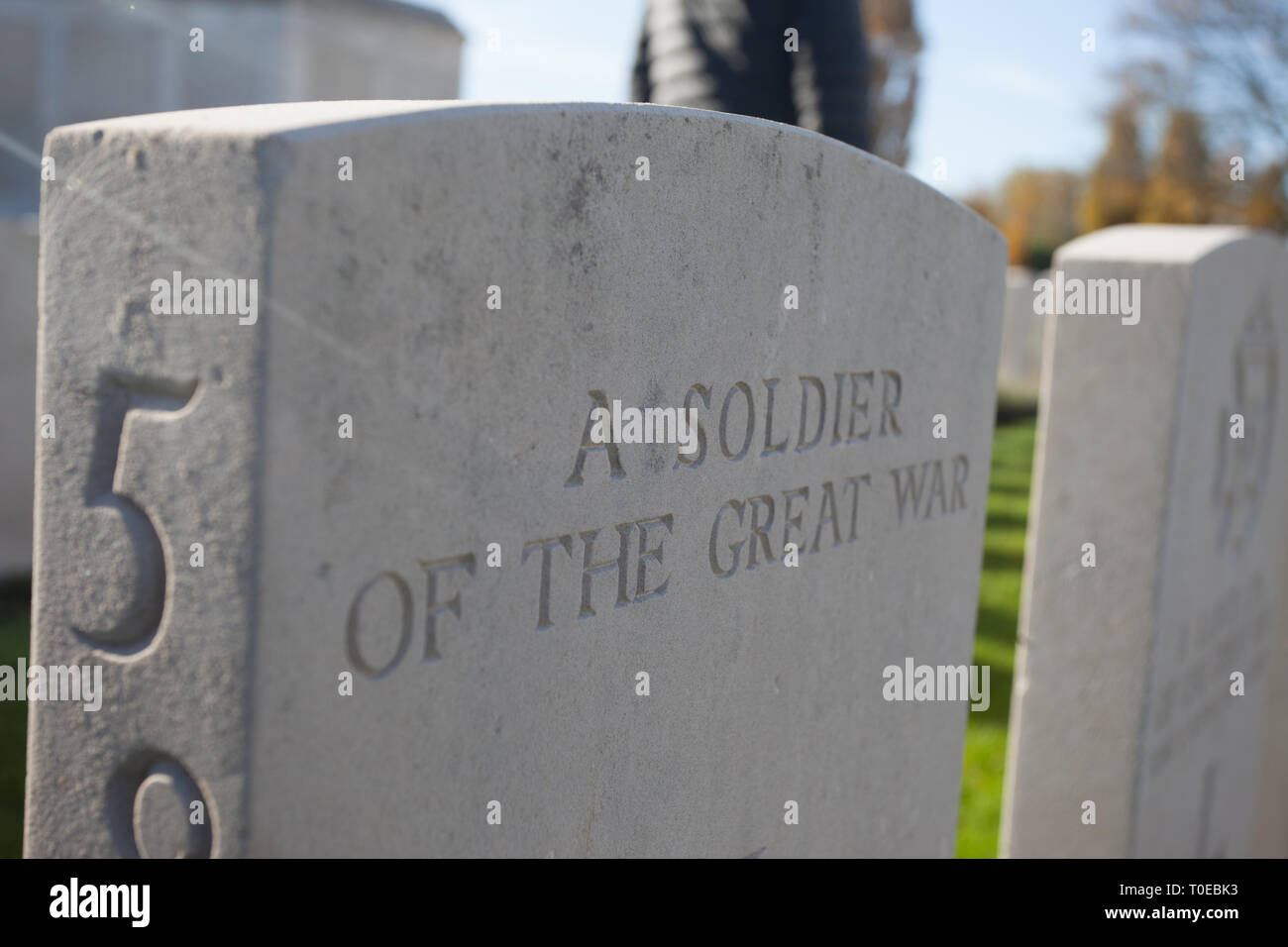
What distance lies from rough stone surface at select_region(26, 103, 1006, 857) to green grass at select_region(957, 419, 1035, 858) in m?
1.69

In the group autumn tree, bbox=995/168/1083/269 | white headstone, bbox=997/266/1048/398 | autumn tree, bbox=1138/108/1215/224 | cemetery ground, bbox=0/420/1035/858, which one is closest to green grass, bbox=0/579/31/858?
cemetery ground, bbox=0/420/1035/858

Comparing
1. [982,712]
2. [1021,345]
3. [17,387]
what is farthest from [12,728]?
[1021,345]

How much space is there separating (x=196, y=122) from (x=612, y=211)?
449mm

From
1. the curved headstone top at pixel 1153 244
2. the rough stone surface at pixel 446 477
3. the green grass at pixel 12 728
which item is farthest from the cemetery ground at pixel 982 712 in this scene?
the rough stone surface at pixel 446 477

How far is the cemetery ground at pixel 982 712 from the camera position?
134 inches

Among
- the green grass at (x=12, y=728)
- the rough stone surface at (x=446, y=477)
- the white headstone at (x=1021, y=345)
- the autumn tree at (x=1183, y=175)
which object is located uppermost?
the autumn tree at (x=1183, y=175)

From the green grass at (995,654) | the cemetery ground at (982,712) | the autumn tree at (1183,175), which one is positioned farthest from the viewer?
the autumn tree at (1183,175)

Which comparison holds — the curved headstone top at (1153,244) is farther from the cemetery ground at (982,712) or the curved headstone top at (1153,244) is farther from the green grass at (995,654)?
the cemetery ground at (982,712)

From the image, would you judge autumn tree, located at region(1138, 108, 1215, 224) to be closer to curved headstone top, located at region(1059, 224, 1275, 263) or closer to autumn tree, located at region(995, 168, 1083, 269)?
autumn tree, located at region(995, 168, 1083, 269)

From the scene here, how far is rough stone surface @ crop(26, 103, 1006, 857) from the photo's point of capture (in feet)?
3.09

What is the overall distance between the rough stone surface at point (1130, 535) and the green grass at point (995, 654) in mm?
339
